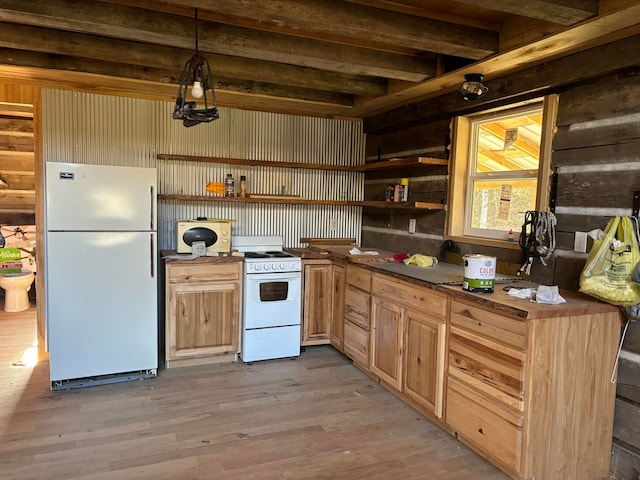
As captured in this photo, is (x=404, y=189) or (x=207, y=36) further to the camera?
(x=404, y=189)

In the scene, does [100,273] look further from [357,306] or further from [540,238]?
[540,238]

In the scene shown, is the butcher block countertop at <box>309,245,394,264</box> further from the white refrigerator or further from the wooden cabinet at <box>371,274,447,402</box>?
the white refrigerator

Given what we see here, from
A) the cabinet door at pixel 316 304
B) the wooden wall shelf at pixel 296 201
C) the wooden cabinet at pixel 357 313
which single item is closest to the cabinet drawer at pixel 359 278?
the wooden cabinet at pixel 357 313

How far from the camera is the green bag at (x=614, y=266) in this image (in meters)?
→ 2.22

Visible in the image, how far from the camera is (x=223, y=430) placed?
2.84 meters

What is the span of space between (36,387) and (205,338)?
126cm

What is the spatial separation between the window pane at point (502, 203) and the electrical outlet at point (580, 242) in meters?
0.48

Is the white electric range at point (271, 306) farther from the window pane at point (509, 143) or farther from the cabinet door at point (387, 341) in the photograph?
the window pane at point (509, 143)

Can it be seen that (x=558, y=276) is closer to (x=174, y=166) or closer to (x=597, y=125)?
(x=597, y=125)

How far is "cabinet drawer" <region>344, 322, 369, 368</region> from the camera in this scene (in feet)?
12.1

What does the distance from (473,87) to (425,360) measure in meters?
1.82

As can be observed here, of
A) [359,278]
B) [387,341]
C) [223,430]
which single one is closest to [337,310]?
[359,278]

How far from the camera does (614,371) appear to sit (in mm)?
2418

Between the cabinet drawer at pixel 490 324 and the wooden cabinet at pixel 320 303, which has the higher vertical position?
the cabinet drawer at pixel 490 324
